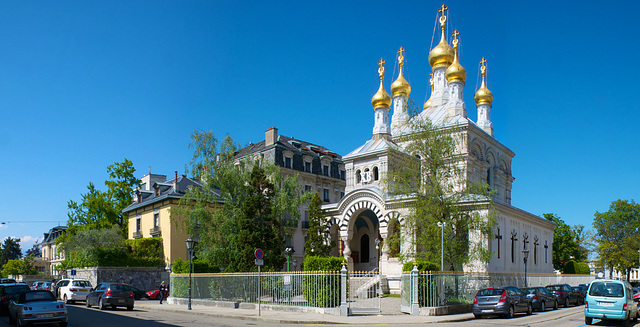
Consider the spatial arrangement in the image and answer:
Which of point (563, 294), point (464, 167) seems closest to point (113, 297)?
point (563, 294)

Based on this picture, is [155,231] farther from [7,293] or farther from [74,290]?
[7,293]

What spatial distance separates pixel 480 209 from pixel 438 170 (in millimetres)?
5016

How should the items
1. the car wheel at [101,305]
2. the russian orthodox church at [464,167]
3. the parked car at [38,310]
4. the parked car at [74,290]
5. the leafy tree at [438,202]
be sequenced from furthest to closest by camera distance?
the russian orthodox church at [464,167] < the parked car at [74,290] < the leafy tree at [438,202] < the car wheel at [101,305] < the parked car at [38,310]

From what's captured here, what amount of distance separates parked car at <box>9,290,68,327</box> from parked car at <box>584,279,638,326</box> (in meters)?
17.8

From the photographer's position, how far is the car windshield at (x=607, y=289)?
734 inches

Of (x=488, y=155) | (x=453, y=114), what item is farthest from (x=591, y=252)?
(x=453, y=114)

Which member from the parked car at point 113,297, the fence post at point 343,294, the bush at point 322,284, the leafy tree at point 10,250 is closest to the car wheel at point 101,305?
the parked car at point 113,297

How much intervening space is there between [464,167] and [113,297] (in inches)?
1131

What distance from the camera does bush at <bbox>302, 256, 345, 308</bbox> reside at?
2223 centimetres

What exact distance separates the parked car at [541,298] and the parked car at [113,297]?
788 inches

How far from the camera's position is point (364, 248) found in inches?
1937

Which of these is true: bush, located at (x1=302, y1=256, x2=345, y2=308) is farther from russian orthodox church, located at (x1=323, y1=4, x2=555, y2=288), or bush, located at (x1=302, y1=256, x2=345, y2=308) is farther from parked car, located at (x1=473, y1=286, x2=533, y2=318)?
russian orthodox church, located at (x1=323, y1=4, x2=555, y2=288)

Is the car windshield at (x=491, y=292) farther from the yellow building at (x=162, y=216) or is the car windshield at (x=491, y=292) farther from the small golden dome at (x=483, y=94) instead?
the small golden dome at (x=483, y=94)

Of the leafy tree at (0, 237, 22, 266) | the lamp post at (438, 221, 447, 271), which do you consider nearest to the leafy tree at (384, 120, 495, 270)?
the lamp post at (438, 221, 447, 271)
